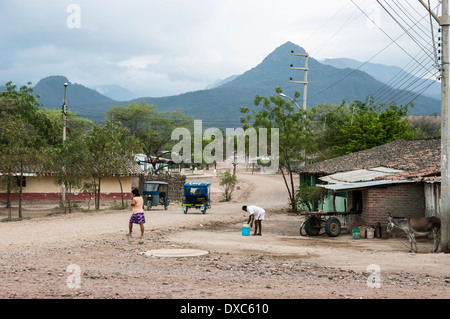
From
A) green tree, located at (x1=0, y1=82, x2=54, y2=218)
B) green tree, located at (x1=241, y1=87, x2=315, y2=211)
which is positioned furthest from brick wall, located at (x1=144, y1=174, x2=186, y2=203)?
green tree, located at (x1=0, y1=82, x2=54, y2=218)

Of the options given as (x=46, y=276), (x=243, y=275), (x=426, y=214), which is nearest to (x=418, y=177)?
(x=426, y=214)

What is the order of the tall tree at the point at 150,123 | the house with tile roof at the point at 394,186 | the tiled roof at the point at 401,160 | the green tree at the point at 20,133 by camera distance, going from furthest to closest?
the tall tree at the point at 150,123
the green tree at the point at 20,133
the tiled roof at the point at 401,160
the house with tile roof at the point at 394,186

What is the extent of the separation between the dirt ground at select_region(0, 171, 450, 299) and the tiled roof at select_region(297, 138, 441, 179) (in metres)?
3.31

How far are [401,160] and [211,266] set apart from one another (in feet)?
50.0

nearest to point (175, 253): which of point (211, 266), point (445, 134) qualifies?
point (211, 266)

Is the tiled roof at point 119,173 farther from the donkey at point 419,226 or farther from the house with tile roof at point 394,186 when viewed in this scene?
the donkey at point 419,226

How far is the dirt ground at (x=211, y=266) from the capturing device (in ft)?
28.4

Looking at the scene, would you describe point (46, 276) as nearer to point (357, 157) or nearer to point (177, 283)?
point (177, 283)

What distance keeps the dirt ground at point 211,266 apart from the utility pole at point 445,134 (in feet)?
3.53

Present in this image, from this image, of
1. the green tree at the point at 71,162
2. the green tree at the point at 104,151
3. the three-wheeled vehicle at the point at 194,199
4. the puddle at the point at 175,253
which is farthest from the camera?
the green tree at the point at 104,151

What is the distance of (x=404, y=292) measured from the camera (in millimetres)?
8797

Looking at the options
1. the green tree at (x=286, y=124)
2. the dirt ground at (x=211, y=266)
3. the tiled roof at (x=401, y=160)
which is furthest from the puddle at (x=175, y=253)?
the green tree at (x=286, y=124)

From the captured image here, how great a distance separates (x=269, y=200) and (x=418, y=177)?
94.5 feet

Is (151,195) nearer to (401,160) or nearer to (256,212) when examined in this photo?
(256,212)
